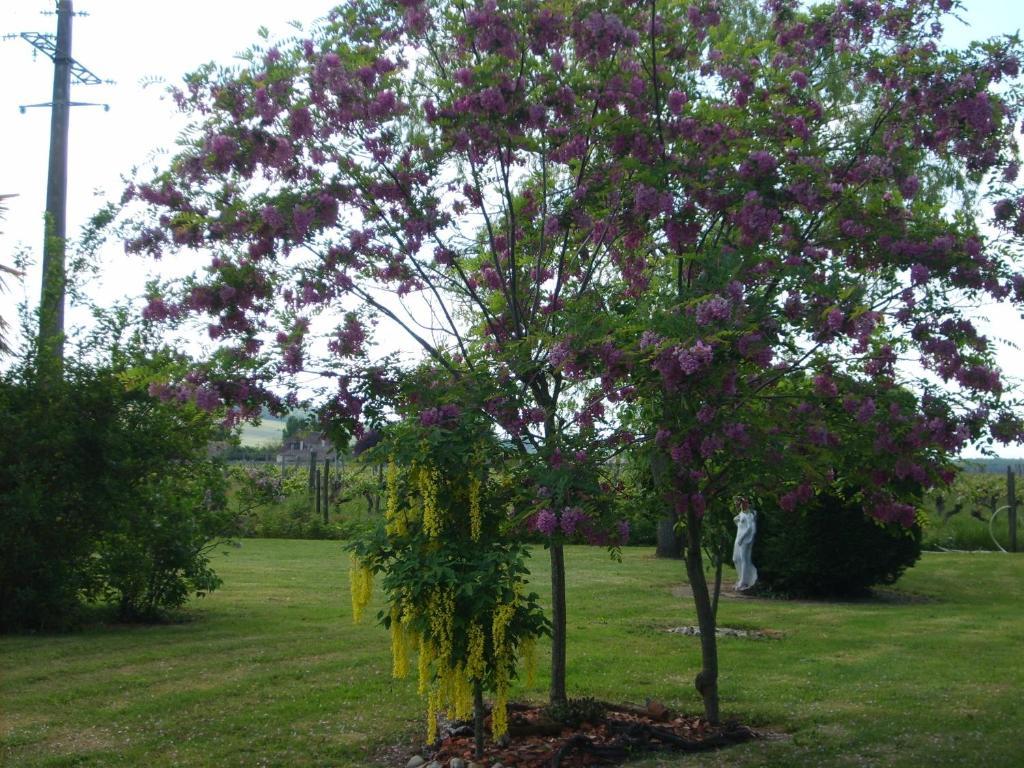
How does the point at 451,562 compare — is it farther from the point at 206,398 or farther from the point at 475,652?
the point at 206,398

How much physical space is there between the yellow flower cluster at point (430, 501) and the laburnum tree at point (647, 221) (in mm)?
570

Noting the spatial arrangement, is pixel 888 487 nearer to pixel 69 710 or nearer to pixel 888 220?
pixel 888 220

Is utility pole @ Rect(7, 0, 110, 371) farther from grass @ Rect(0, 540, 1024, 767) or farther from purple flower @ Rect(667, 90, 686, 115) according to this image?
purple flower @ Rect(667, 90, 686, 115)

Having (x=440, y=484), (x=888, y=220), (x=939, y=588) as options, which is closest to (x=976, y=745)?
(x=888, y=220)

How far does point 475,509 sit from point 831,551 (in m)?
9.25

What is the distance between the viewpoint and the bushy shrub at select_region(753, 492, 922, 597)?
13711mm

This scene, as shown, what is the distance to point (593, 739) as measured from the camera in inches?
256

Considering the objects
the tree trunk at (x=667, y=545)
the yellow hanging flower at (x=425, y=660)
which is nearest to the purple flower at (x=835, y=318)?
the yellow hanging flower at (x=425, y=660)

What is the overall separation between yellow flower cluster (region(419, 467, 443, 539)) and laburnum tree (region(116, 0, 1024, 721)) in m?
0.57

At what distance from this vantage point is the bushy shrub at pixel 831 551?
13711mm

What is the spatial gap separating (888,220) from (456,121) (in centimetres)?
258

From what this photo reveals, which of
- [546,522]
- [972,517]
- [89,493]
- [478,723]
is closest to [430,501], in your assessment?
[546,522]

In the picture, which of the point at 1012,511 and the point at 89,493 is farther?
the point at 1012,511

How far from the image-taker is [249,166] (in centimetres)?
681
